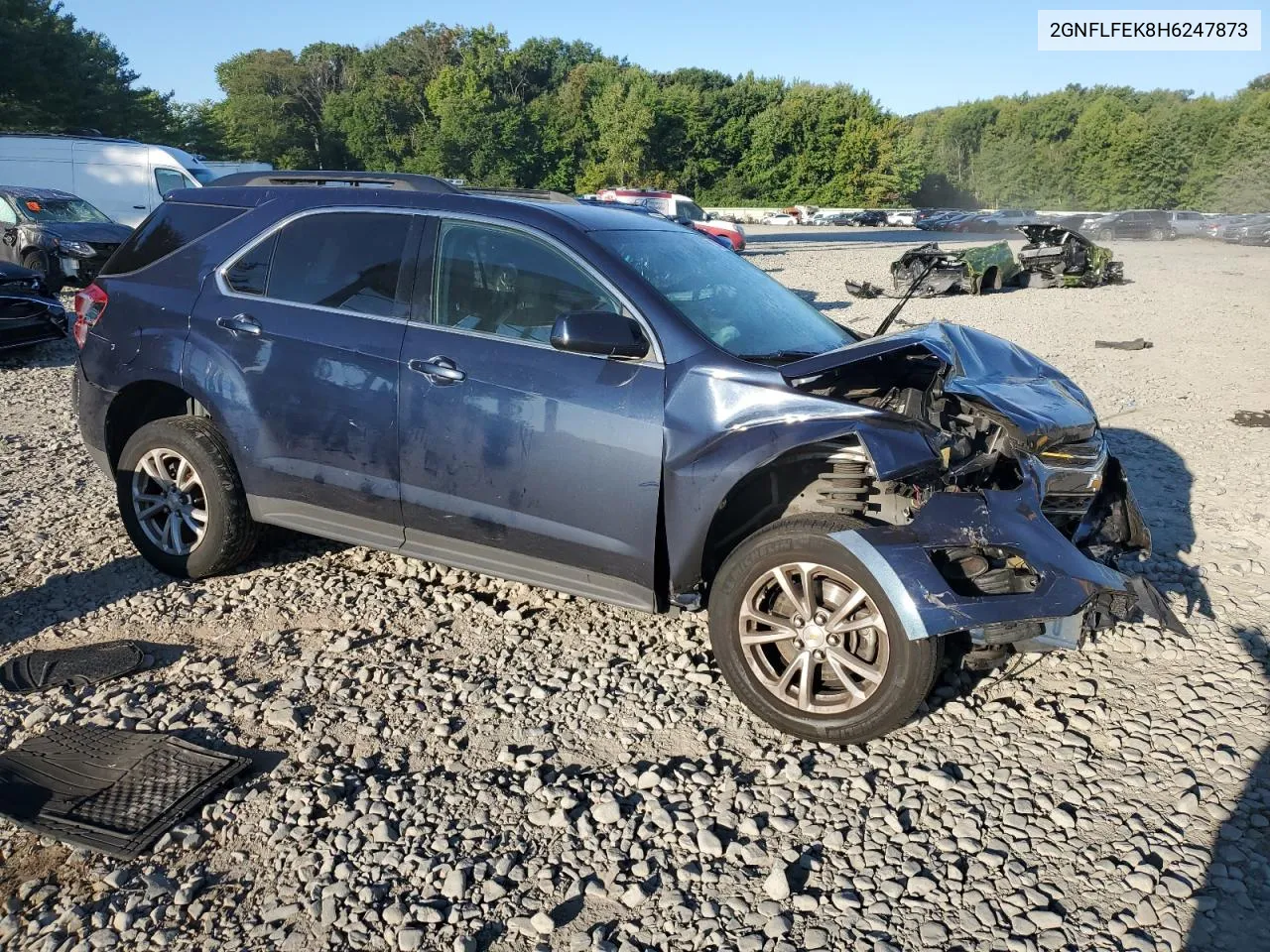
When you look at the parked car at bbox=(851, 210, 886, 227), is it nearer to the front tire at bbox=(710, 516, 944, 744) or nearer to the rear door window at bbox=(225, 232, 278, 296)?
the rear door window at bbox=(225, 232, 278, 296)

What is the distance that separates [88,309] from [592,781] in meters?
3.74

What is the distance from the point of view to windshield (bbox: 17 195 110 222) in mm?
14594

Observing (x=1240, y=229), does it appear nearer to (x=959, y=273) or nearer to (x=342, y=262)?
(x=959, y=273)

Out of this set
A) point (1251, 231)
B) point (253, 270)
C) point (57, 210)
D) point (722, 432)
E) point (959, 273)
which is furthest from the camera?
point (1251, 231)

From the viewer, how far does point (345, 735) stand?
11.1ft

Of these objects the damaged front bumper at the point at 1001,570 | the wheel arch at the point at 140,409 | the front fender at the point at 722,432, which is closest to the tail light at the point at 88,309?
the wheel arch at the point at 140,409

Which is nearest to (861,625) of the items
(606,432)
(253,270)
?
(606,432)

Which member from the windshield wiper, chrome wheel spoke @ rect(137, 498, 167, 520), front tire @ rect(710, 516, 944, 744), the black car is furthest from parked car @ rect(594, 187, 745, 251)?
front tire @ rect(710, 516, 944, 744)

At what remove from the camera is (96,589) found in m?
4.61

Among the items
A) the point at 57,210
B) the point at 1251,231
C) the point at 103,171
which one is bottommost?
the point at 57,210

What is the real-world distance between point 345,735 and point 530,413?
4.62 feet

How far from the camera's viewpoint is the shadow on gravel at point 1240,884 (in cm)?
247

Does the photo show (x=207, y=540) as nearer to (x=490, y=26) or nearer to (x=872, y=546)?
(x=872, y=546)

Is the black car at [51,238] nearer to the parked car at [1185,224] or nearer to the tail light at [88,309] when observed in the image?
the tail light at [88,309]
